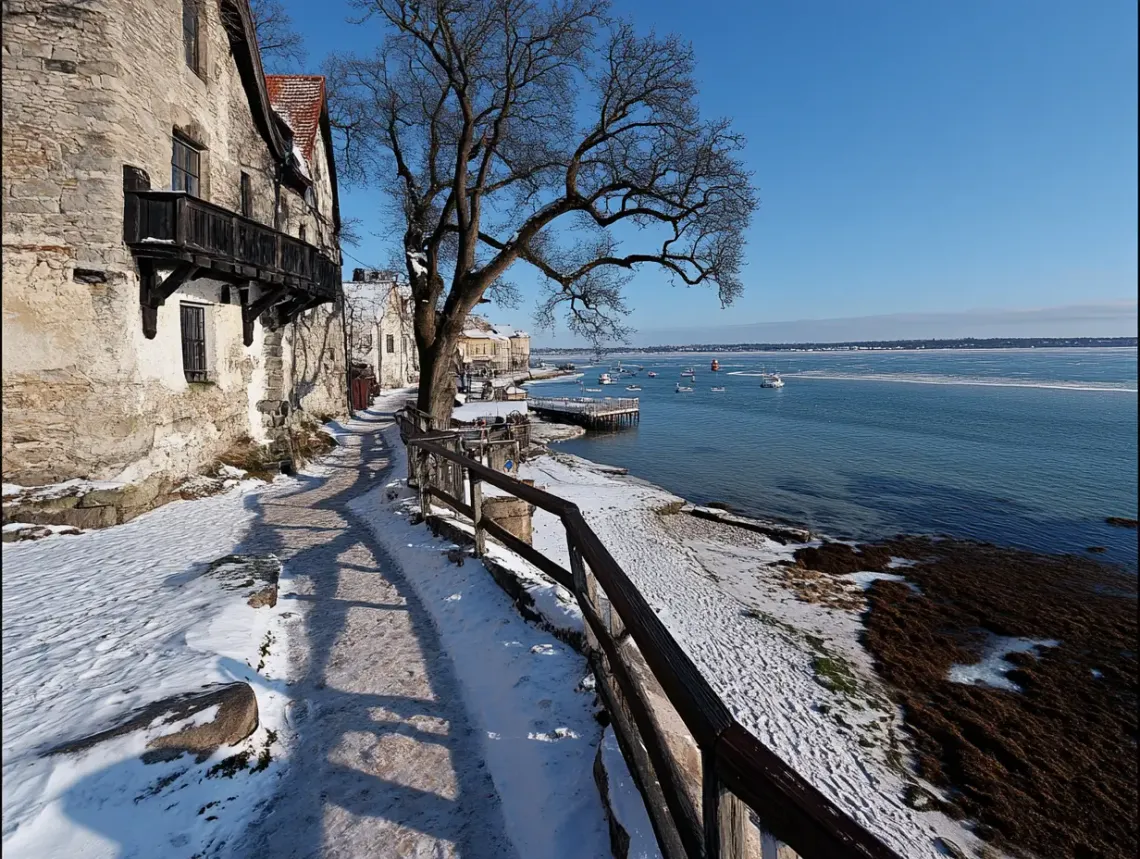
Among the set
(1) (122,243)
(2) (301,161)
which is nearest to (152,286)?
(1) (122,243)

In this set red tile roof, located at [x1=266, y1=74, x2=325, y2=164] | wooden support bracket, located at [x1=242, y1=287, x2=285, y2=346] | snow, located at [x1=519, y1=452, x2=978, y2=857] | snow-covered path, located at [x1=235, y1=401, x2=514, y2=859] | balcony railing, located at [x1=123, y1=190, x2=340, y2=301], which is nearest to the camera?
snow-covered path, located at [x1=235, y1=401, x2=514, y2=859]

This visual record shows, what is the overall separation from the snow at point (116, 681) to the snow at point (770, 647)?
24.5 feet

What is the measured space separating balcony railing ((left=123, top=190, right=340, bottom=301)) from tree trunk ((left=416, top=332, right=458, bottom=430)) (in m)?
3.39

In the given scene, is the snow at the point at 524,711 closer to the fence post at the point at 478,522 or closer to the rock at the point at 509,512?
the fence post at the point at 478,522

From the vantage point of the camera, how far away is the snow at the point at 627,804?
256cm

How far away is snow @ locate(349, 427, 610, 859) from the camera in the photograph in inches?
121

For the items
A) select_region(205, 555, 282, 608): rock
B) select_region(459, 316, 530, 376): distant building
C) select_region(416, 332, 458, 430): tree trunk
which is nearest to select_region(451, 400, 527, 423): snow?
select_region(416, 332, 458, 430): tree trunk

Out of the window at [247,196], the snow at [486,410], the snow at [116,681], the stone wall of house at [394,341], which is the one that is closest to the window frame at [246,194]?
the window at [247,196]

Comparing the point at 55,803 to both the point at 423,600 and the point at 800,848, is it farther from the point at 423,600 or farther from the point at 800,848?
the point at 800,848

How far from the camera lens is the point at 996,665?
1208cm

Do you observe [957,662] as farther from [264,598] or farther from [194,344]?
[194,344]

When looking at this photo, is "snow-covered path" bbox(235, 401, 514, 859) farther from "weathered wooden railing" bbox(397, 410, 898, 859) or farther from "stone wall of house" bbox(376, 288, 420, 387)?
"stone wall of house" bbox(376, 288, 420, 387)

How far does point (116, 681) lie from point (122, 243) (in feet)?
25.8

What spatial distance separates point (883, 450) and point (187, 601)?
37915 mm
